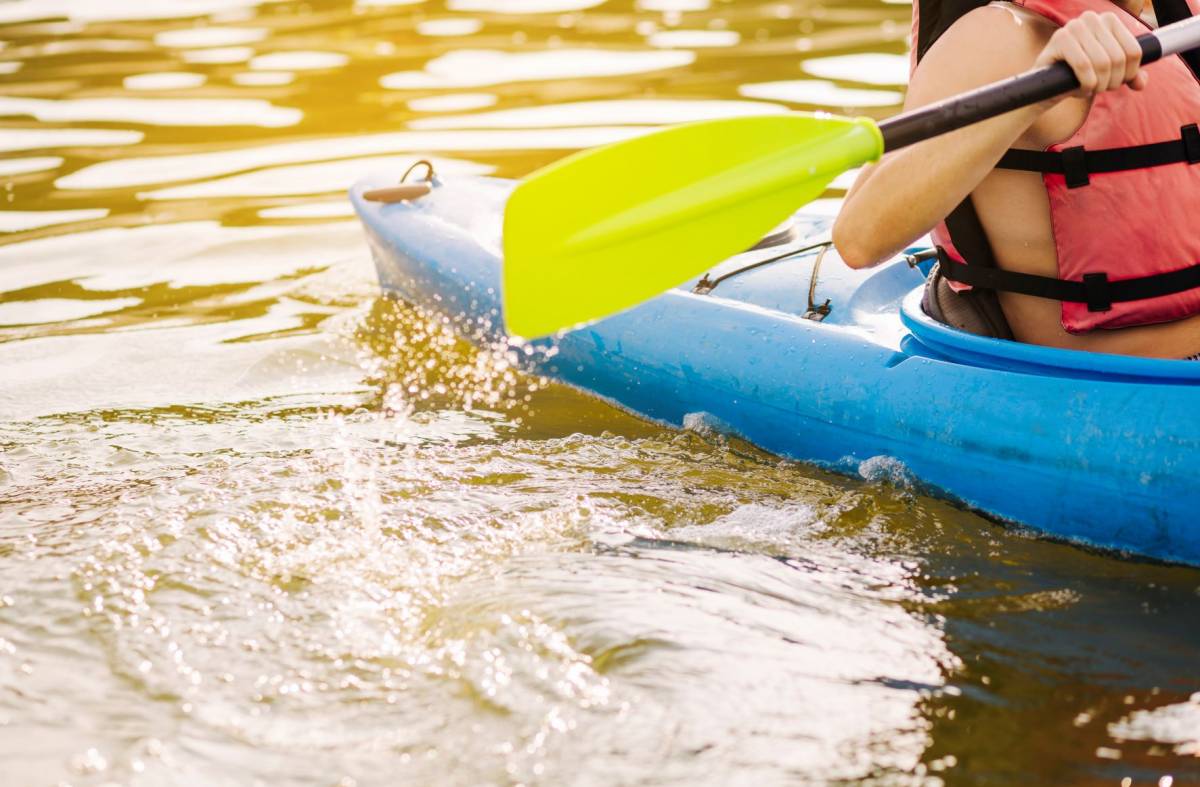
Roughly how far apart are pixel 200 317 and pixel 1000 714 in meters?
3.02

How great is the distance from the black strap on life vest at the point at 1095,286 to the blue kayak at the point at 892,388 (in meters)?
0.12

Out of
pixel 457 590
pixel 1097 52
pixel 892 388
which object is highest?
pixel 1097 52

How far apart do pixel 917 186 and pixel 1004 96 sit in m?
0.23

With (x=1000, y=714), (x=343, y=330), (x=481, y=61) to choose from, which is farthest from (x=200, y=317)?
(x=481, y=61)

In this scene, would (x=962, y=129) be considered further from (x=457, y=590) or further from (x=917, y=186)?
(x=457, y=590)

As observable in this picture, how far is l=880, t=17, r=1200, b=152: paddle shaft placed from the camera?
6.72 feet

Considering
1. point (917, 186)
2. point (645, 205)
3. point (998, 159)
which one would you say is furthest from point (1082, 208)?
point (645, 205)

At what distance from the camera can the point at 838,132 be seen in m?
2.23

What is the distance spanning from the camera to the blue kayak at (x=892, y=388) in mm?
2352

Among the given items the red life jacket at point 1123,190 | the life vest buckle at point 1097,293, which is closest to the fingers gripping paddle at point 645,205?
the red life jacket at point 1123,190

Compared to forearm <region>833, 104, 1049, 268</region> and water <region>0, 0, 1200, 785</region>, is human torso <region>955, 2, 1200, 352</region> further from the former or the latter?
water <region>0, 0, 1200, 785</region>

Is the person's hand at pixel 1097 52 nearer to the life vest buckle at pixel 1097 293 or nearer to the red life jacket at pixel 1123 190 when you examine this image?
the red life jacket at pixel 1123 190

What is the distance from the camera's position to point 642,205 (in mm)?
2293

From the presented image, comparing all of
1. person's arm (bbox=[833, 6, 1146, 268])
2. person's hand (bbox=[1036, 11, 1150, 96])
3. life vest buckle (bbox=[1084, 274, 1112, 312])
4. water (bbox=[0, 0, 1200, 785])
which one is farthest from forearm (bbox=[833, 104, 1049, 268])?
water (bbox=[0, 0, 1200, 785])
